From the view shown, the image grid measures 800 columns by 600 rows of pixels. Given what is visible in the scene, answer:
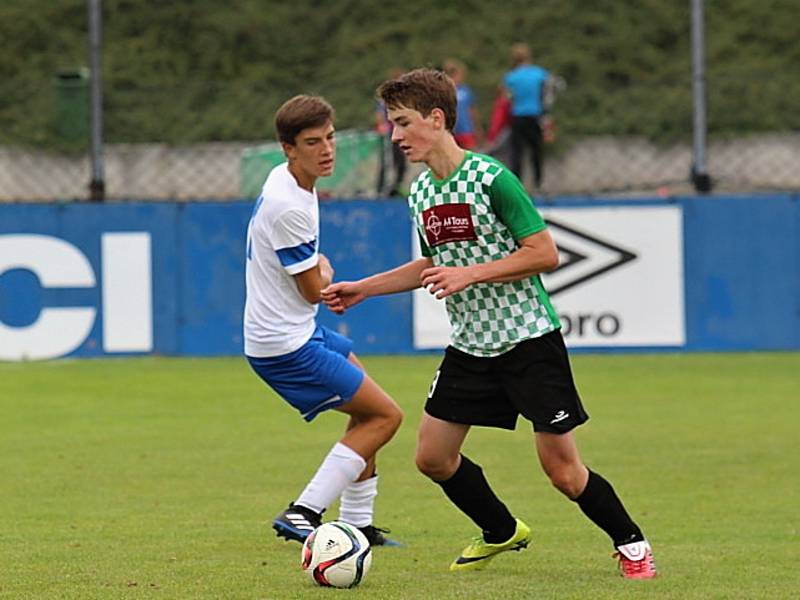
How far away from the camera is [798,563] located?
267 inches

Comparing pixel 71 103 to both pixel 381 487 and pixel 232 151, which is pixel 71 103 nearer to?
pixel 232 151

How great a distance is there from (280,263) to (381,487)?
2171 millimetres

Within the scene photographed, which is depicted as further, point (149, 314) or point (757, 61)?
point (757, 61)

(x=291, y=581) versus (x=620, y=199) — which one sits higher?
(x=620, y=199)

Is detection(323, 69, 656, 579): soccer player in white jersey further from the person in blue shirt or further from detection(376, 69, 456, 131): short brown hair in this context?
the person in blue shirt

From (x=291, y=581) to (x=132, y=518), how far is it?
174 centimetres

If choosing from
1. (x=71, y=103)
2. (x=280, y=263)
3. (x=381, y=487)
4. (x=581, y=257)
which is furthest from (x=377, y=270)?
(x=280, y=263)

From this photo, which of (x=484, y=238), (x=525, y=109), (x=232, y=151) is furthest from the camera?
(x=232, y=151)

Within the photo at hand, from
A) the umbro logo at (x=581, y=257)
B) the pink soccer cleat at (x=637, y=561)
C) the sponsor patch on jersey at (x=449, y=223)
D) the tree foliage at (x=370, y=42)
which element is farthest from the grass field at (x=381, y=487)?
the tree foliage at (x=370, y=42)

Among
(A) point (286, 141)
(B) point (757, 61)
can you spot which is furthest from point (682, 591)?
(B) point (757, 61)

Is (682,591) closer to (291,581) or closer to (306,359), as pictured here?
(291,581)

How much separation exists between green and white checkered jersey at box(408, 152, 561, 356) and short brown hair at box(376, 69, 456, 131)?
0.70 feet

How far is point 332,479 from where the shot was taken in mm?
7305

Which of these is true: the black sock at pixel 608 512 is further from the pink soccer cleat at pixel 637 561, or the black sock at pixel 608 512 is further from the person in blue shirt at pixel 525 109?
the person in blue shirt at pixel 525 109
